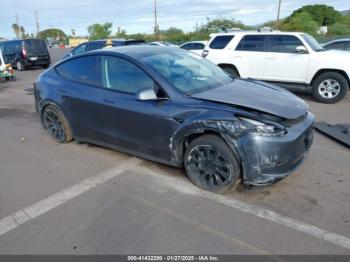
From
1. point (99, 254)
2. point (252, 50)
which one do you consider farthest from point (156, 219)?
point (252, 50)

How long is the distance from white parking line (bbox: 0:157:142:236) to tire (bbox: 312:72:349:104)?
5752 mm

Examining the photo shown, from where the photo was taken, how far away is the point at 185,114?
11.4 feet

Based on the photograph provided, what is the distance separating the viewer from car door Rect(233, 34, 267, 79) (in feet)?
28.5

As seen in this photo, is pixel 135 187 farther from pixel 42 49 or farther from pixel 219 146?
pixel 42 49

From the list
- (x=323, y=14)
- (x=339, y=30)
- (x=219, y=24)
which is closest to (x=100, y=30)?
(x=219, y=24)

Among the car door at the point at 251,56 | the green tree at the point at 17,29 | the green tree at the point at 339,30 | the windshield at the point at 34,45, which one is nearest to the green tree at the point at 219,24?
the green tree at the point at 339,30

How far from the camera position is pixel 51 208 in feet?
11.0

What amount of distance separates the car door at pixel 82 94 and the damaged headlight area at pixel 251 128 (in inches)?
80.6

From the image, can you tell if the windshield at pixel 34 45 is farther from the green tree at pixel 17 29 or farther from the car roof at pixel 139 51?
the green tree at pixel 17 29

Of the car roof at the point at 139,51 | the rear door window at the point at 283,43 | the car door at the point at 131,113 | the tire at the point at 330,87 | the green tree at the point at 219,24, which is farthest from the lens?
the green tree at the point at 219,24

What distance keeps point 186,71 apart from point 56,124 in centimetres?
258

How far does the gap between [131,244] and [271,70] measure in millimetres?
7103

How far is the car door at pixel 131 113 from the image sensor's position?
372cm

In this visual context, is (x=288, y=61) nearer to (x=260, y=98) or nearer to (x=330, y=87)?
(x=330, y=87)
